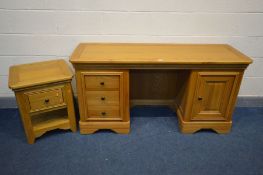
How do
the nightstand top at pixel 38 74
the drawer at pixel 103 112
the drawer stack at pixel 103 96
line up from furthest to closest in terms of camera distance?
the drawer at pixel 103 112 < the drawer stack at pixel 103 96 < the nightstand top at pixel 38 74

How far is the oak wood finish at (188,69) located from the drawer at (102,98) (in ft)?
0.10

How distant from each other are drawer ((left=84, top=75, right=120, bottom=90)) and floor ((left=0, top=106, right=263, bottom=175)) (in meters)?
0.46

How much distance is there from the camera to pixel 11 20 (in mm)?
1885

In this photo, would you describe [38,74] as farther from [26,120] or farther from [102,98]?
[102,98]

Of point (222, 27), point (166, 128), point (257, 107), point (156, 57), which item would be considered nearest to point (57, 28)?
point (156, 57)

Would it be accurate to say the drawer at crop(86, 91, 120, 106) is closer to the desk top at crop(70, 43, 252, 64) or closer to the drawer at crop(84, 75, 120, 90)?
the drawer at crop(84, 75, 120, 90)

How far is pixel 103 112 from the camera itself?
1843mm

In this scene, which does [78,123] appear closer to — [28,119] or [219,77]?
[28,119]

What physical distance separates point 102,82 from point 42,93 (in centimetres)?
45

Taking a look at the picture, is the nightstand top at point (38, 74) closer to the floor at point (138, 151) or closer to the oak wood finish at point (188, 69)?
the oak wood finish at point (188, 69)

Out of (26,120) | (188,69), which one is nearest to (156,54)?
(188,69)

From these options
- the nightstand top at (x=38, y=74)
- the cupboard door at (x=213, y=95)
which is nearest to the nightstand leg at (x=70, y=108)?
the nightstand top at (x=38, y=74)

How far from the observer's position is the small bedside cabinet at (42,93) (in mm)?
1610

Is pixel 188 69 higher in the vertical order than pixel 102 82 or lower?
higher
